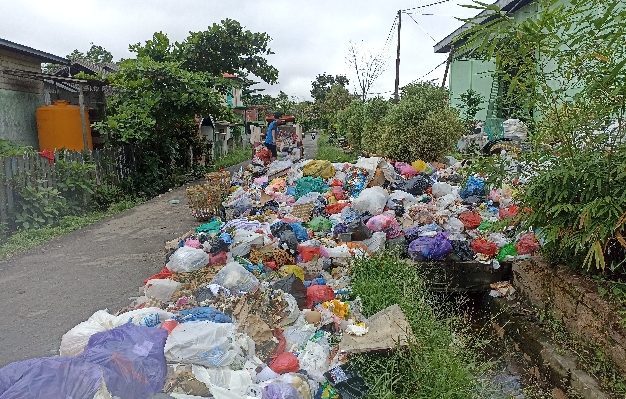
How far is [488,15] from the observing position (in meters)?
3.65

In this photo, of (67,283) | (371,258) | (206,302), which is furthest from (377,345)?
(67,283)

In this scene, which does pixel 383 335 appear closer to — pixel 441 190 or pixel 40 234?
pixel 441 190

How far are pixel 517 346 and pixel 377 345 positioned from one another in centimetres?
198

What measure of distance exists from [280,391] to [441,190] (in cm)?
577

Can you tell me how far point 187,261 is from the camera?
4754 mm

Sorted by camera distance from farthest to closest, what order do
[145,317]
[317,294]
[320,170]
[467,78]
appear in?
[467,78], [320,170], [317,294], [145,317]

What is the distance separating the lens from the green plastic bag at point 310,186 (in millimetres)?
8109

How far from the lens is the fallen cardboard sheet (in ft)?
10.5

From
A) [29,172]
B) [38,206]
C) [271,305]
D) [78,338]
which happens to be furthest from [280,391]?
[29,172]

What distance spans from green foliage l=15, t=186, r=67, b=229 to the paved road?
597 mm

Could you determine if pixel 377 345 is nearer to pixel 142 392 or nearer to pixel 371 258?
pixel 142 392

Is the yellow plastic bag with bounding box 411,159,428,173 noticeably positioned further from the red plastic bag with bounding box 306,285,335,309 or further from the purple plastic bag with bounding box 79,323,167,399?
the purple plastic bag with bounding box 79,323,167,399

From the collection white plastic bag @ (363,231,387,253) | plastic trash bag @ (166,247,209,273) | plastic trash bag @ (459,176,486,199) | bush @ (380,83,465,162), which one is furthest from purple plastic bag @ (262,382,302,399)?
bush @ (380,83,465,162)

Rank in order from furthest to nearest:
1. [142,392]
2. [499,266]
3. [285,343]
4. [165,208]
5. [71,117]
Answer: [71,117], [165,208], [499,266], [285,343], [142,392]
